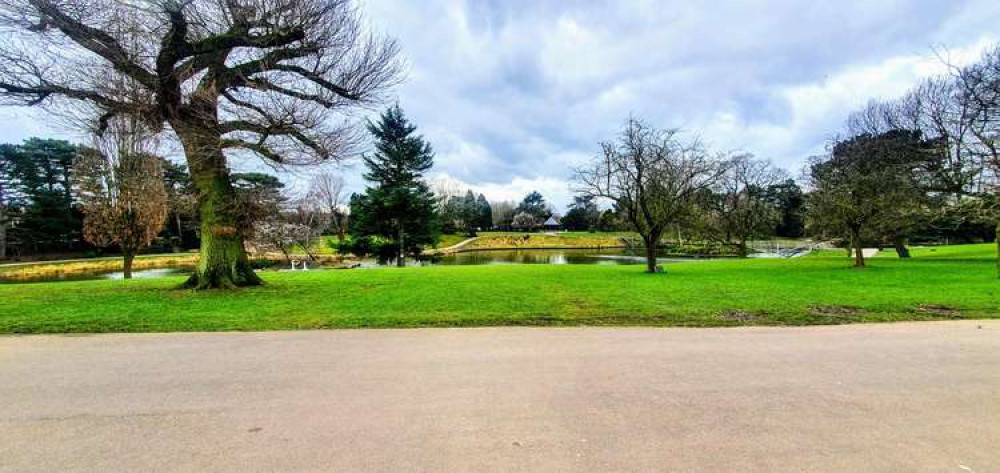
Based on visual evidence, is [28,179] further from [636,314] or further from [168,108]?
[636,314]

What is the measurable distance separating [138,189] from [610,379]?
2527 centimetres

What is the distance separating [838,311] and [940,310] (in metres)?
1.80

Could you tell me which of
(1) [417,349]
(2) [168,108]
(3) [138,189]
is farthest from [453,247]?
(1) [417,349]

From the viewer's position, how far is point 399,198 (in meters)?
32.0

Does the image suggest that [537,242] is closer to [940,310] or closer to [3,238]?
[3,238]

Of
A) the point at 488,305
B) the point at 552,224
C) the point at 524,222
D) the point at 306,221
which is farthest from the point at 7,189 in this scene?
the point at 552,224

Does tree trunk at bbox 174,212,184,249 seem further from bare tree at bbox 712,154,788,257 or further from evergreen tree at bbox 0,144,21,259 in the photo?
bare tree at bbox 712,154,788,257

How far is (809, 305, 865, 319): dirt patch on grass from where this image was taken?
7.32 meters

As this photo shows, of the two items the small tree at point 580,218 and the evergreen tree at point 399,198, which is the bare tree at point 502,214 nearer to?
the small tree at point 580,218

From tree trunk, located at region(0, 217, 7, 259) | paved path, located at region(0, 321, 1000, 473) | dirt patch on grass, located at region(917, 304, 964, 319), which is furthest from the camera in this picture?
tree trunk, located at region(0, 217, 7, 259)

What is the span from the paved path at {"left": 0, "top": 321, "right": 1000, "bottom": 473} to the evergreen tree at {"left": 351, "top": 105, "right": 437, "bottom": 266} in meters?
27.1

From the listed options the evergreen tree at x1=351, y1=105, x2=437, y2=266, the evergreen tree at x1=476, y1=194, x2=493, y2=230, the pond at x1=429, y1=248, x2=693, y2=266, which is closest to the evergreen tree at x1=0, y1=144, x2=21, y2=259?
the evergreen tree at x1=351, y1=105, x2=437, y2=266

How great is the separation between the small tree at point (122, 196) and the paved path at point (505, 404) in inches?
759

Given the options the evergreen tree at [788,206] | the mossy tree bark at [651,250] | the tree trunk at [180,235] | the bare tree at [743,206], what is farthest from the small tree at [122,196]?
the evergreen tree at [788,206]
